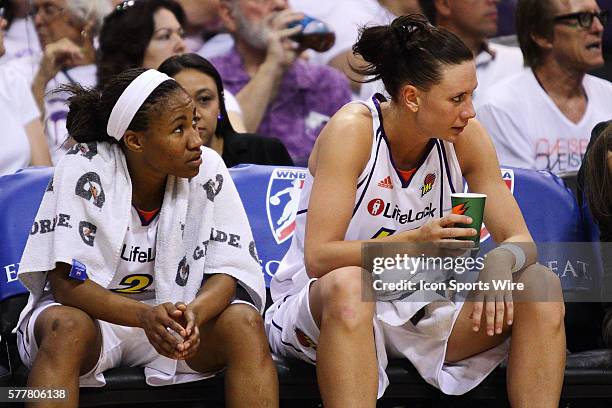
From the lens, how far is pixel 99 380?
2838 mm

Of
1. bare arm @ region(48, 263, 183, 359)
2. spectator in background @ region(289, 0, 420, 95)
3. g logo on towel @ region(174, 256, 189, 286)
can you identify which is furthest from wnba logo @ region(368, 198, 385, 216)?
spectator in background @ region(289, 0, 420, 95)

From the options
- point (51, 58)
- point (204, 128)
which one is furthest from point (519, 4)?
point (51, 58)

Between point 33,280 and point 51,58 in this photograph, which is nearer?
point 33,280

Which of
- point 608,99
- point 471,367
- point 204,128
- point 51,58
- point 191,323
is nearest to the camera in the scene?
point 191,323

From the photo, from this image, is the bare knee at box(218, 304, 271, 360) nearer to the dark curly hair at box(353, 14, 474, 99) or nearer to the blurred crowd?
the dark curly hair at box(353, 14, 474, 99)

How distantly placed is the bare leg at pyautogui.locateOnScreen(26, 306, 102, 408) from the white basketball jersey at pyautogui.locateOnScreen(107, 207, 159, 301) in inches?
7.8

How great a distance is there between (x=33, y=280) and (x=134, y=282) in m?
0.27

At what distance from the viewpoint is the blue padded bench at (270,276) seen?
292cm

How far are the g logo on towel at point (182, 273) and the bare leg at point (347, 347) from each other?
17.0 inches

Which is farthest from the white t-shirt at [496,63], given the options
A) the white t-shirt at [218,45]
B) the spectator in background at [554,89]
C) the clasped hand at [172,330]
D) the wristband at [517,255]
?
the clasped hand at [172,330]

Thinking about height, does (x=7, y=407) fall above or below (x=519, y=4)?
below

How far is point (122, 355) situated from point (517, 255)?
110 cm

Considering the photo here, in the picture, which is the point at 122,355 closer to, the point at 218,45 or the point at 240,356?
the point at 240,356

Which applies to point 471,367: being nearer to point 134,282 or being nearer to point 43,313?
point 134,282
